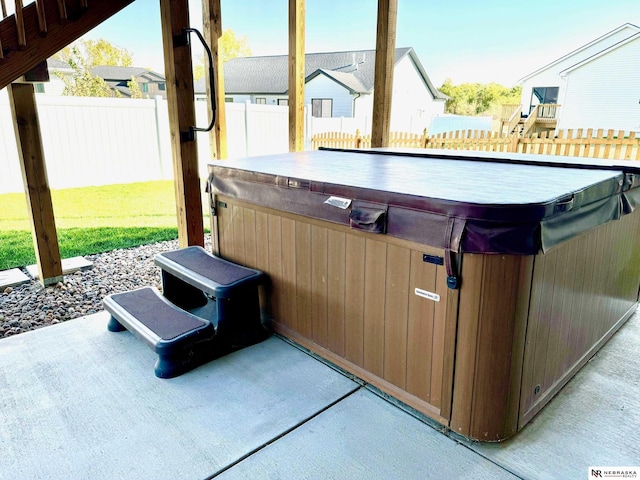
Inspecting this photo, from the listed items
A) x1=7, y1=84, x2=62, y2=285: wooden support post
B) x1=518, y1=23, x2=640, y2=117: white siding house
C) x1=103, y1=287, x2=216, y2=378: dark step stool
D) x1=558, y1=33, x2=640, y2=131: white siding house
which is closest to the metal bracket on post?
x1=7, y1=84, x2=62, y2=285: wooden support post

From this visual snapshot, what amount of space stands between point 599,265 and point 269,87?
19042 mm

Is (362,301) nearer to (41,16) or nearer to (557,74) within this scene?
(41,16)

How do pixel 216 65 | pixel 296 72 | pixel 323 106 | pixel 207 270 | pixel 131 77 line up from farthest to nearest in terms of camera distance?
1. pixel 131 77
2. pixel 323 106
3. pixel 296 72
4. pixel 216 65
5. pixel 207 270

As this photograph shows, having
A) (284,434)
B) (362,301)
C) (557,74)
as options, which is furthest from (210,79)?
(557,74)

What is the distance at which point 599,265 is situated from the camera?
2.18 metres

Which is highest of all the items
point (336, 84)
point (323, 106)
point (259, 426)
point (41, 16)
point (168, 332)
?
point (336, 84)

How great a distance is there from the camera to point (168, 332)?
7.07 feet

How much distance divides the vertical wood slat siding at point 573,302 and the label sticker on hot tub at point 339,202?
803 mm

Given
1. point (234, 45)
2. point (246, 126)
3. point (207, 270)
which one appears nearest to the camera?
point (207, 270)

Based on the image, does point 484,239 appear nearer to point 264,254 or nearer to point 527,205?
point 527,205

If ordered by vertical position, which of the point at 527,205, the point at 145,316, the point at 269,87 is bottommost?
the point at 145,316

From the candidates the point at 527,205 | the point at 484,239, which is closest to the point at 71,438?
the point at 484,239

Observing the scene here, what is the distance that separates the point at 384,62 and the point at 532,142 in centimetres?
469

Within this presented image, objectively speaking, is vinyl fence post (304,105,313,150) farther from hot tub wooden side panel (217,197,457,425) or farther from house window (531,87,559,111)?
house window (531,87,559,111)
